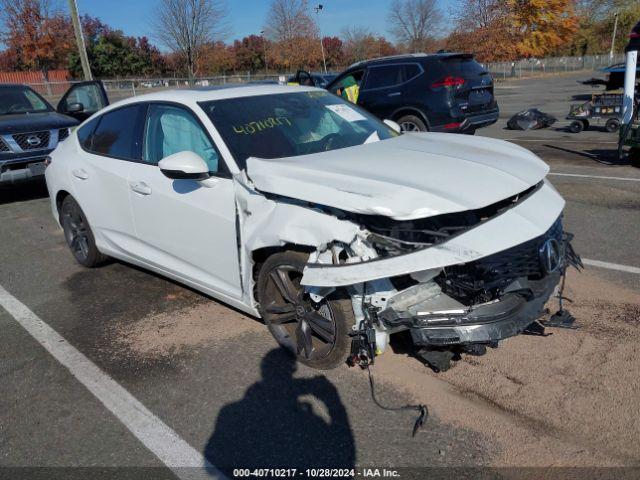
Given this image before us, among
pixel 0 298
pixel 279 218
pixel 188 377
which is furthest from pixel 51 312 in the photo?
pixel 279 218

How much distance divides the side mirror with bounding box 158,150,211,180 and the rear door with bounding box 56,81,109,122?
7.09 metres

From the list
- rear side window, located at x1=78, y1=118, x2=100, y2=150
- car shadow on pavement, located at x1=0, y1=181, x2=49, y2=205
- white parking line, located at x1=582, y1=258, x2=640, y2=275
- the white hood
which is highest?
rear side window, located at x1=78, y1=118, x2=100, y2=150

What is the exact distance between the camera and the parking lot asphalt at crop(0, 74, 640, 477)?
8.80 ft

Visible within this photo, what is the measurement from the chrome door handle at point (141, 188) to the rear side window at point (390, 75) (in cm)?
754

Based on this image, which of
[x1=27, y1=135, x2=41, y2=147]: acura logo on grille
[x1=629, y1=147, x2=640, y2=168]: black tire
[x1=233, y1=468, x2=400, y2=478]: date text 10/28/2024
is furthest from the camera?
[x1=629, y1=147, x2=640, y2=168]: black tire

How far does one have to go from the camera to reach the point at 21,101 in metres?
9.78

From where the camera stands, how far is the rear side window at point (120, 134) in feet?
14.4

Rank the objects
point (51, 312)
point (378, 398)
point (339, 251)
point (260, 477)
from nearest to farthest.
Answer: point (260, 477) → point (339, 251) → point (378, 398) → point (51, 312)

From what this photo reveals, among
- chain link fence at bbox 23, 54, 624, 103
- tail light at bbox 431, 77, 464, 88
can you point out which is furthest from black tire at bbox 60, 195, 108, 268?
chain link fence at bbox 23, 54, 624, 103

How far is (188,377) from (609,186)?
6.47m

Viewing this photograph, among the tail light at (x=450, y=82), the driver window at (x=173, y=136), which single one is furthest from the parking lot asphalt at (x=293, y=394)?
the tail light at (x=450, y=82)

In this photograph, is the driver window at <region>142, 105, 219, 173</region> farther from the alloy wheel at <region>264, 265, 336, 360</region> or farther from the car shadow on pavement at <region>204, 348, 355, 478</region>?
the car shadow on pavement at <region>204, 348, 355, 478</region>

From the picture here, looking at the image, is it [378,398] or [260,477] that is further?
[378,398]

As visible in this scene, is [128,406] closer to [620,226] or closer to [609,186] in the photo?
[620,226]
